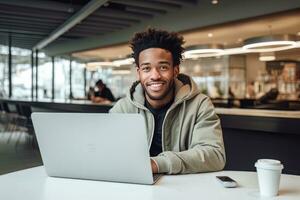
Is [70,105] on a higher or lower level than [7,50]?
lower

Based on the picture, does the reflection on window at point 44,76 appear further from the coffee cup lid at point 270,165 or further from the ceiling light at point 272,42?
the coffee cup lid at point 270,165

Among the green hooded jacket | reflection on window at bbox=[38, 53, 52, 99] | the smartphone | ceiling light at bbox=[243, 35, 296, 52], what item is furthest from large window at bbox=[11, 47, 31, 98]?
the smartphone

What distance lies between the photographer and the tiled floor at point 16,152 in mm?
4555

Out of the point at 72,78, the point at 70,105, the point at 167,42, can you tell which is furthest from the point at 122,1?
the point at 72,78

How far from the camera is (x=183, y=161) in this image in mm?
1399

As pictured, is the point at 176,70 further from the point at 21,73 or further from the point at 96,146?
the point at 21,73

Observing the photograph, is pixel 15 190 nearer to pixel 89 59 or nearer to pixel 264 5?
pixel 264 5

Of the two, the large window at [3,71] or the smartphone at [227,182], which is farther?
the large window at [3,71]

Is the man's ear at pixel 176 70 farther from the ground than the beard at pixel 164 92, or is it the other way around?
the man's ear at pixel 176 70

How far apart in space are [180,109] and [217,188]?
1.84ft

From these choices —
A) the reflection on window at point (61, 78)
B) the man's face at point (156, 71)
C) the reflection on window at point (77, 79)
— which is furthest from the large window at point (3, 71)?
the reflection on window at point (77, 79)

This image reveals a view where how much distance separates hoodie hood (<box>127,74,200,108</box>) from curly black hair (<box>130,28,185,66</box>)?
4.6 inches

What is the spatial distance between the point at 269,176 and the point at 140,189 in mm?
431

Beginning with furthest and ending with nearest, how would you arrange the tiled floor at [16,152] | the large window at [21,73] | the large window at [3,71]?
1. the large window at [21,73]
2. the large window at [3,71]
3. the tiled floor at [16,152]
